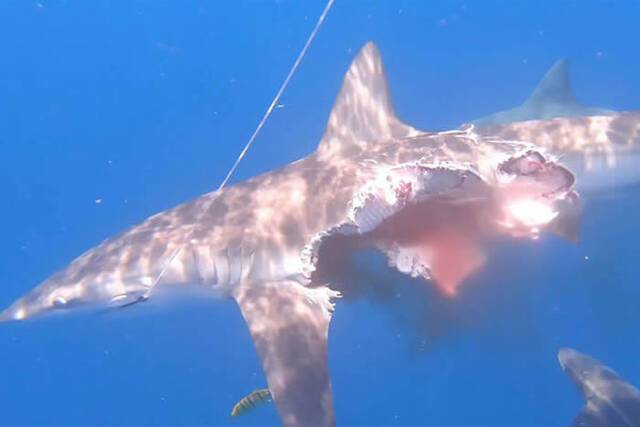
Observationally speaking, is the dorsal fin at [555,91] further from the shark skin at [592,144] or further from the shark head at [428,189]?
the shark head at [428,189]

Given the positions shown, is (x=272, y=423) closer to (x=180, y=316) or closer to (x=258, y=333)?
(x=180, y=316)

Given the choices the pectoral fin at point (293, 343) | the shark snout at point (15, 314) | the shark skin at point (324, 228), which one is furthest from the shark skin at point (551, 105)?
the shark snout at point (15, 314)

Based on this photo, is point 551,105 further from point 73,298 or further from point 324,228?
point 73,298

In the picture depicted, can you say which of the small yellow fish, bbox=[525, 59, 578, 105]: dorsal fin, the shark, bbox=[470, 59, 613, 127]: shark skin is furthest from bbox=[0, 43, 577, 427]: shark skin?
bbox=[525, 59, 578, 105]: dorsal fin

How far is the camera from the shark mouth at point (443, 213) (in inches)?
172

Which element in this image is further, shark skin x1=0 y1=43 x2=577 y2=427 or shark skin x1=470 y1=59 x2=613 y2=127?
shark skin x1=470 y1=59 x2=613 y2=127

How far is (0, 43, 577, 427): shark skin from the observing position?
4375 mm

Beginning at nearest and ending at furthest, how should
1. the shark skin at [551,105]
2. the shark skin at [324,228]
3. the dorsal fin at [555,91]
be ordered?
the shark skin at [324,228] → the shark skin at [551,105] → the dorsal fin at [555,91]

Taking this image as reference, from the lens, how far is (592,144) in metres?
6.07

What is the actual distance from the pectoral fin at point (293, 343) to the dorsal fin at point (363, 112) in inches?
63.1

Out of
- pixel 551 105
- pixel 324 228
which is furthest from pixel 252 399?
pixel 551 105

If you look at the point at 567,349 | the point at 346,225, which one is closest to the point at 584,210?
the point at 567,349

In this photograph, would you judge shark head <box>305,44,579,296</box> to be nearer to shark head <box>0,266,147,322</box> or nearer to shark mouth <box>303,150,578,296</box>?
shark mouth <box>303,150,578,296</box>

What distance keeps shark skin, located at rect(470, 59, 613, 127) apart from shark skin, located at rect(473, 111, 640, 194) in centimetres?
265
